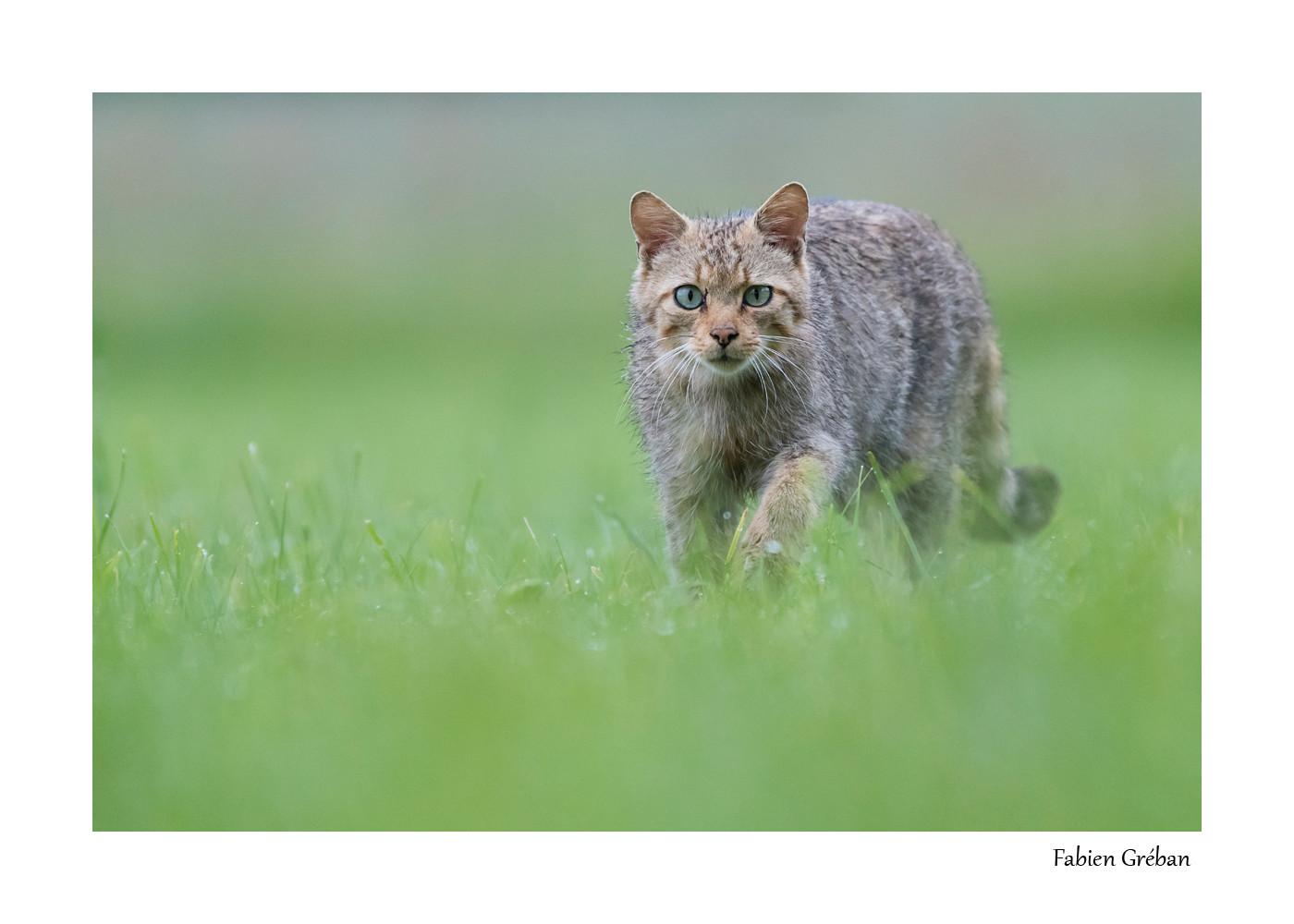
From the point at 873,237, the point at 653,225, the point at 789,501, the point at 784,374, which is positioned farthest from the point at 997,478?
the point at 653,225

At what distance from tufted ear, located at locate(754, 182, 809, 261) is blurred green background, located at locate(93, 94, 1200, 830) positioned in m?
1.08

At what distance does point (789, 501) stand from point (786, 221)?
115 centimetres

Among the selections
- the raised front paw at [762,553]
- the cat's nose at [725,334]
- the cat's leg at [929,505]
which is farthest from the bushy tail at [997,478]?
the cat's nose at [725,334]

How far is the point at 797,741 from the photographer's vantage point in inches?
137

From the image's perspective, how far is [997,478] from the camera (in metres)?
6.25

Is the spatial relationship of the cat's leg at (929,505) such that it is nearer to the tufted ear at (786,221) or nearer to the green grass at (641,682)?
the green grass at (641,682)

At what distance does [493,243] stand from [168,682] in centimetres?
841

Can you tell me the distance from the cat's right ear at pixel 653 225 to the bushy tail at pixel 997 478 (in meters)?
1.83

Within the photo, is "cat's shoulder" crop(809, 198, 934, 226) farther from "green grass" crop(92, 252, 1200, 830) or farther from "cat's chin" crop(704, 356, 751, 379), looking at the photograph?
"green grass" crop(92, 252, 1200, 830)

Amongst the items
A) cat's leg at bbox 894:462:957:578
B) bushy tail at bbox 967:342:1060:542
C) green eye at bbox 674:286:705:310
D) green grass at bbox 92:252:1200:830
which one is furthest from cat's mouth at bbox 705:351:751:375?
bushy tail at bbox 967:342:1060:542

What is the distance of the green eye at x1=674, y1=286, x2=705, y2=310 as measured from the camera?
16.6 feet

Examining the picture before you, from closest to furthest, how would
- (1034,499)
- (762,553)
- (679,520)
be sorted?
(762,553) < (679,520) < (1034,499)

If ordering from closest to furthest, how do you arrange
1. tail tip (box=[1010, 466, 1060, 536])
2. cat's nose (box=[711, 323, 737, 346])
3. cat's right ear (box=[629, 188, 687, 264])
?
cat's nose (box=[711, 323, 737, 346]) < cat's right ear (box=[629, 188, 687, 264]) < tail tip (box=[1010, 466, 1060, 536])

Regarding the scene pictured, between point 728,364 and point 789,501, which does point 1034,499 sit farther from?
point 728,364
